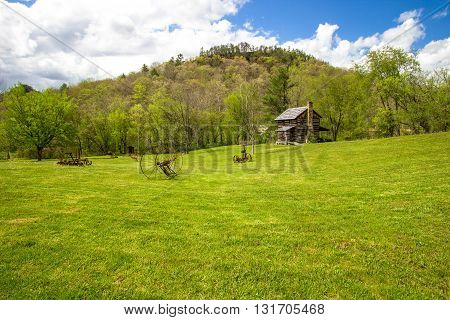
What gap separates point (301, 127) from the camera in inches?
1852

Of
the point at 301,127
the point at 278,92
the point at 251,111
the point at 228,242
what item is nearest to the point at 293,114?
the point at 301,127

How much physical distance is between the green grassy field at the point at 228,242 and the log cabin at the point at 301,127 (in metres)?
34.2

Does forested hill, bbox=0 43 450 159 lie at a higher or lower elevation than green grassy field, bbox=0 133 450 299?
higher

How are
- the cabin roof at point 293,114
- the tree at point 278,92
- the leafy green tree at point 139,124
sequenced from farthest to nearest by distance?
the tree at point 278,92 < the leafy green tree at point 139,124 < the cabin roof at point 293,114

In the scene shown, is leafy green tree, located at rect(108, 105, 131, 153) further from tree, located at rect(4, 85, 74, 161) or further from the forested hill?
tree, located at rect(4, 85, 74, 161)

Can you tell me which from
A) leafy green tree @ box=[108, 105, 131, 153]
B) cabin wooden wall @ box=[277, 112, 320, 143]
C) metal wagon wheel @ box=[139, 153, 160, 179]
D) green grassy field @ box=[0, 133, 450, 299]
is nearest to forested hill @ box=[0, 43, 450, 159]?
leafy green tree @ box=[108, 105, 131, 153]

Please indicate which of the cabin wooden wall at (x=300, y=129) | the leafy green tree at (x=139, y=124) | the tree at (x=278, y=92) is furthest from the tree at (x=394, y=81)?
the leafy green tree at (x=139, y=124)

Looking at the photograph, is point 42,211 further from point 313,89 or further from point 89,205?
point 313,89

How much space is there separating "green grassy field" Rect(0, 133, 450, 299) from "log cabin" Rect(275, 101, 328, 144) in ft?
112

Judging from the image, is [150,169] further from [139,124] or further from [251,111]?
[139,124]

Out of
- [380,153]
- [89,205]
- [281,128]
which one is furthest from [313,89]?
[89,205]

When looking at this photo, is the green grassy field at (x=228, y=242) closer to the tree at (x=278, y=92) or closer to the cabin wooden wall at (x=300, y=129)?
the cabin wooden wall at (x=300, y=129)

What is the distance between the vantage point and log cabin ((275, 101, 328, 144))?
46.6 metres

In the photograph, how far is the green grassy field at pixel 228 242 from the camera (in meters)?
5.21
